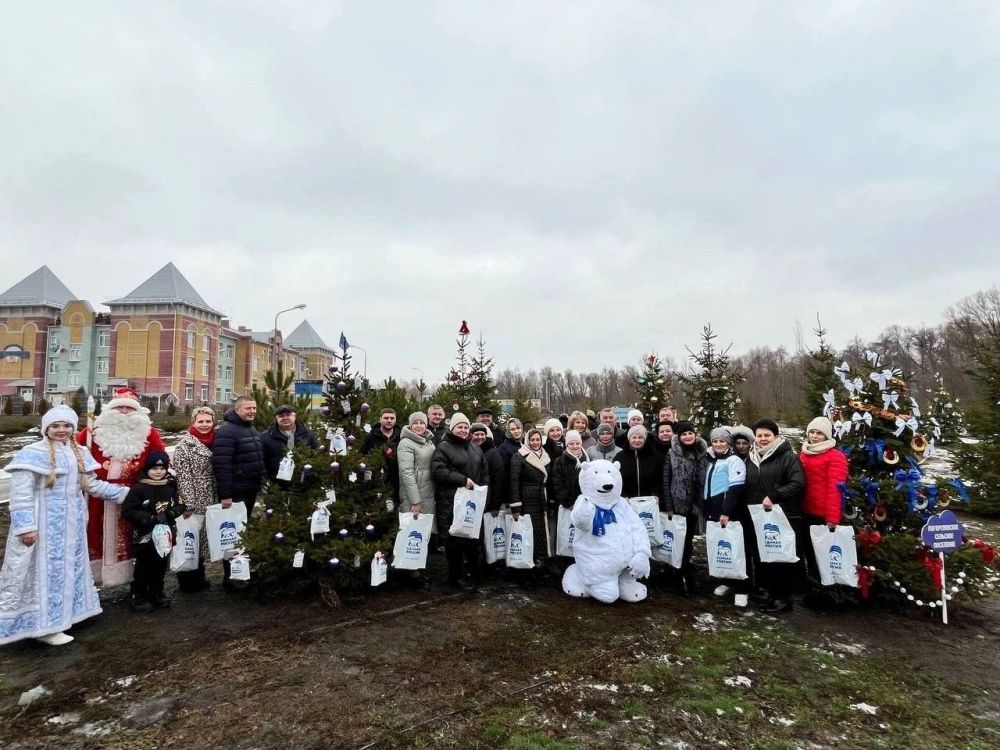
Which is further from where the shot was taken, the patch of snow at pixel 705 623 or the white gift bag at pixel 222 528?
the white gift bag at pixel 222 528

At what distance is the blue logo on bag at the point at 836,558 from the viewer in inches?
200

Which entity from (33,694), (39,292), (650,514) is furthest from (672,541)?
(39,292)

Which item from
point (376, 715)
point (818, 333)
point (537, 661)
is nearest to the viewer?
point (376, 715)

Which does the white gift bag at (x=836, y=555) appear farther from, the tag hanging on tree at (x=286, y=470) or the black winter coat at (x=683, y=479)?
the tag hanging on tree at (x=286, y=470)

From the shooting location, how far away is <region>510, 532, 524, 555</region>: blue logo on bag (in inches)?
238

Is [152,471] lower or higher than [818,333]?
lower

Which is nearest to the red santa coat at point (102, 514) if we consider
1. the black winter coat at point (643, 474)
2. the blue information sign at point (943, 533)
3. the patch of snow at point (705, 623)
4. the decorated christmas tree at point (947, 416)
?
the black winter coat at point (643, 474)

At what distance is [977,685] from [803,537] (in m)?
1.78

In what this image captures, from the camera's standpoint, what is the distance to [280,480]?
5.54 m

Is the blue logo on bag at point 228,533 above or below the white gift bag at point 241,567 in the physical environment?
above

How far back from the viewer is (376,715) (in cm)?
339

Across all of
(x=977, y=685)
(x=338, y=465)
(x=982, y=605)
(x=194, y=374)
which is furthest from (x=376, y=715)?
(x=194, y=374)

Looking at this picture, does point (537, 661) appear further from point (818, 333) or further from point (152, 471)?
point (818, 333)

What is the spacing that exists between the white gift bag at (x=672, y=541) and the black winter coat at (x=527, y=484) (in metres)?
1.45
